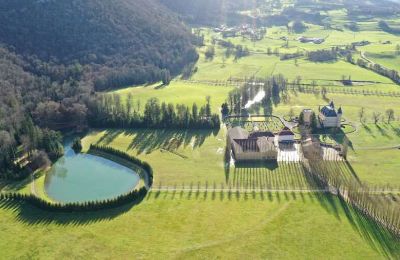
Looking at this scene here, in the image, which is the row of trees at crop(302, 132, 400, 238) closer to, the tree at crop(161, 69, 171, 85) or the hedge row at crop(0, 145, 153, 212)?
the hedge row at crop(0, 145, 153, 212)

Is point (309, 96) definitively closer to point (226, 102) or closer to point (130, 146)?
point (226, 102)

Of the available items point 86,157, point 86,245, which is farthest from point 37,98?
point 86,245

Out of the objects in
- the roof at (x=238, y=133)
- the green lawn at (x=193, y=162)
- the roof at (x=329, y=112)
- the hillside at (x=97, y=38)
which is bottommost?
the green lawn at (x=193, y=162)

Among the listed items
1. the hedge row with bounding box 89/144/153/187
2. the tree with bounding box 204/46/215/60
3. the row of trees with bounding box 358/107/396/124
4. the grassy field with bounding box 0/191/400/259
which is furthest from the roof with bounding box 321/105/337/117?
the tree with bounding box 204/46/215/60

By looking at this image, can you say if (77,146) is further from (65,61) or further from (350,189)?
(350,189)

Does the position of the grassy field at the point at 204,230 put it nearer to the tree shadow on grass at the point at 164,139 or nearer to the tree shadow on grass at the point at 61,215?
the tree shadow on grass at the point at 61,215

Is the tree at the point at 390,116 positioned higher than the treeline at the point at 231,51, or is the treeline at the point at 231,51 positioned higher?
the treeline at the point at 231,51

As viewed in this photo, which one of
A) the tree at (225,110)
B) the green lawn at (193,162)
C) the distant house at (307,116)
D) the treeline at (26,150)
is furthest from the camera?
the tree at (225,110)

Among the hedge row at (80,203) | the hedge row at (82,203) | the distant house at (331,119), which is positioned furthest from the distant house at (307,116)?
the hedge row at (82,203)
